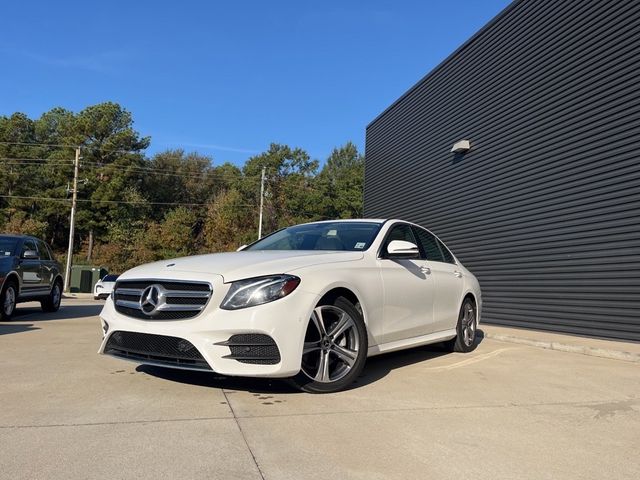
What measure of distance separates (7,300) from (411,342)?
7594 mm

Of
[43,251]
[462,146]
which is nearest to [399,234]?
[43,251]

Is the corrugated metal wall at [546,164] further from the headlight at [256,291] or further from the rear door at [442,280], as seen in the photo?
the headlight at [256,291]

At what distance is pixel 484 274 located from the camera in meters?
14.1

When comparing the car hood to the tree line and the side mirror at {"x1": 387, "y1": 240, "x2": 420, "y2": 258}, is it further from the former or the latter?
the tree line

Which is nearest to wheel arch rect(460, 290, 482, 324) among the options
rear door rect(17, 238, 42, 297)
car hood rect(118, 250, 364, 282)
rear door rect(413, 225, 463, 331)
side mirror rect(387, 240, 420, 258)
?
rear door rect(413, 225, 463, 331)

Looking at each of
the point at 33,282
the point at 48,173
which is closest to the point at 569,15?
the point at 33,282

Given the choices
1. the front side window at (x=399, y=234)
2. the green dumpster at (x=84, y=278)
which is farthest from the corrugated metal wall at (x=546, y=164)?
the green dumpster at (x=84, y=278)

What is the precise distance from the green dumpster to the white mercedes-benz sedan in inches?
1203

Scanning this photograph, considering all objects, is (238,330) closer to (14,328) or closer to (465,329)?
(465,329)

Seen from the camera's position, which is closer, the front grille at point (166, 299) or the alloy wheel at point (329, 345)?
the front grille at point (166, 299)

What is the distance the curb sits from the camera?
25.0 feet

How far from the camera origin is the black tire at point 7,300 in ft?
31.4

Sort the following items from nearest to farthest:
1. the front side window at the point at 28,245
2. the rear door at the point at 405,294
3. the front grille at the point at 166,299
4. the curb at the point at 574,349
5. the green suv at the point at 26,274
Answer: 1. the front grille at the point at 166,299
2. the rear door at the point at 405,294
3. the curb at the point at 574,349
4. the green suv at the point at 26,274
5. the front side window at the point at 28,245

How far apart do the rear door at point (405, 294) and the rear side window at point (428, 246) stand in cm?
23
